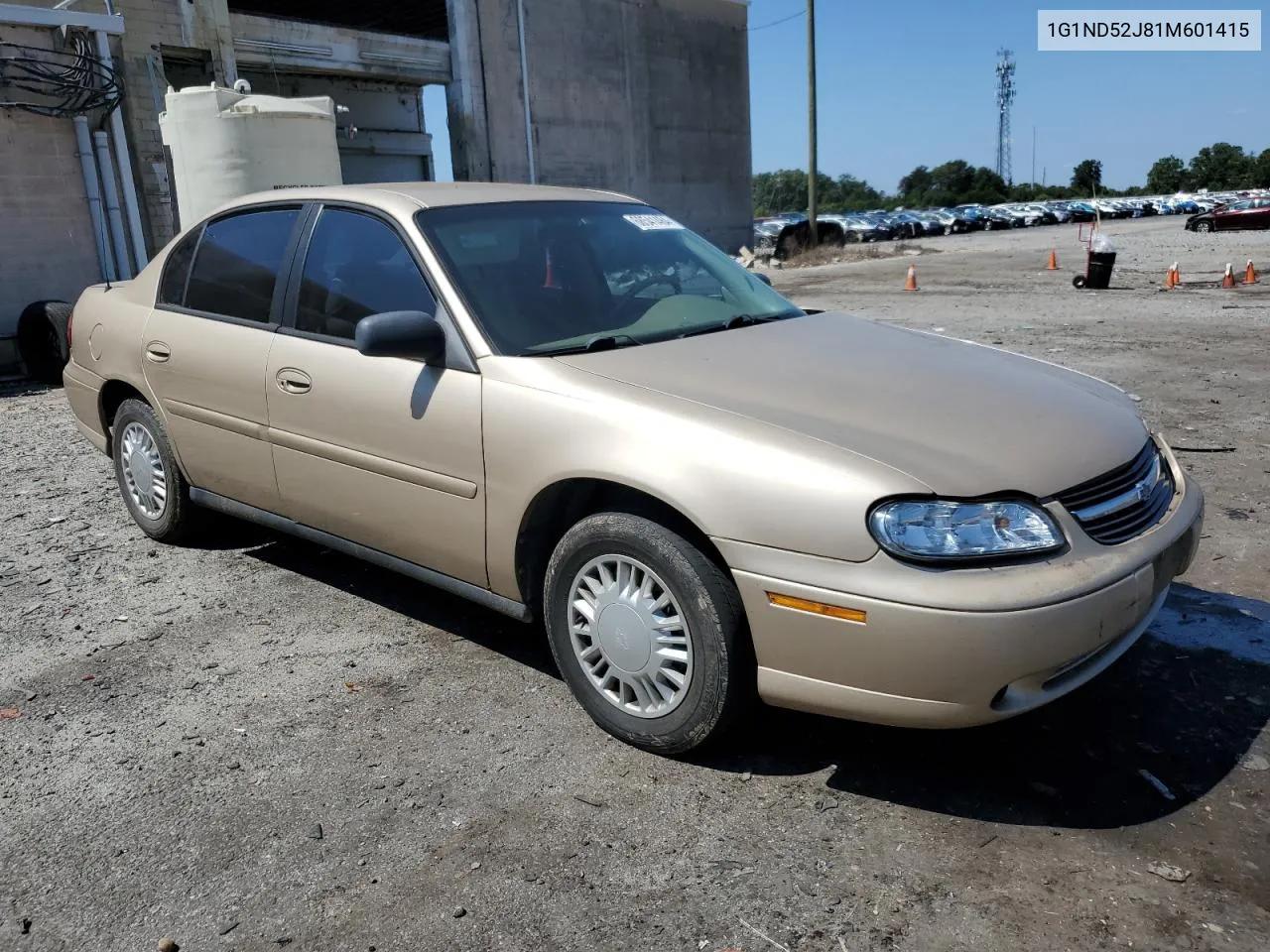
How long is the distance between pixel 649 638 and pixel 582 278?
1.49 m

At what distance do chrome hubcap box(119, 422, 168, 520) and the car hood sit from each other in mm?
2624

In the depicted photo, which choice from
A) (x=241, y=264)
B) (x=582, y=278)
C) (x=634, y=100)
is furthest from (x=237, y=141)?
(x=634, y=100)

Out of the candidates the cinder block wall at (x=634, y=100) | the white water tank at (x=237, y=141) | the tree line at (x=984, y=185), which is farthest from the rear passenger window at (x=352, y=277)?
the tree line at (x=984, y=185)

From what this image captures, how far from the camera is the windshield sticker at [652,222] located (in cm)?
427

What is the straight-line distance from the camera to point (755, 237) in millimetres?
39531

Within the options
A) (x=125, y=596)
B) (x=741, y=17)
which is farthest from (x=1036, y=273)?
(x=125, y=596)

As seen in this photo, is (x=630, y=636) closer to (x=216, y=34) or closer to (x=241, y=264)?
(x=241, y=264)

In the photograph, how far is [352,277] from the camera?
3.86m

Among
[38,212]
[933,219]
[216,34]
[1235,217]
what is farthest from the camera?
[933,219]

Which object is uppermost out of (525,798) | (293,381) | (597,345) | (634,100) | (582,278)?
(634,100)

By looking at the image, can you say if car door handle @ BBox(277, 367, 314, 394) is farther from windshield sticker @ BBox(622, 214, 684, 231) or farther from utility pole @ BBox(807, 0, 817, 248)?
utility pole @ BBox(807, 0, 817, 248)

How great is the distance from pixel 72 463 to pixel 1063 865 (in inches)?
269

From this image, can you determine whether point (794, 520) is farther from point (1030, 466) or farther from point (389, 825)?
point (389, 825)

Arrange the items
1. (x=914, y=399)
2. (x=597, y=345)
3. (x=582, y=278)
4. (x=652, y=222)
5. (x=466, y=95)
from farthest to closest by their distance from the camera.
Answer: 1. (x=466, y=95)
2. (x=652, y=222)
3. (x=582, y=278)
4. (x=597, y=345)
5. (x=914, y=399)
